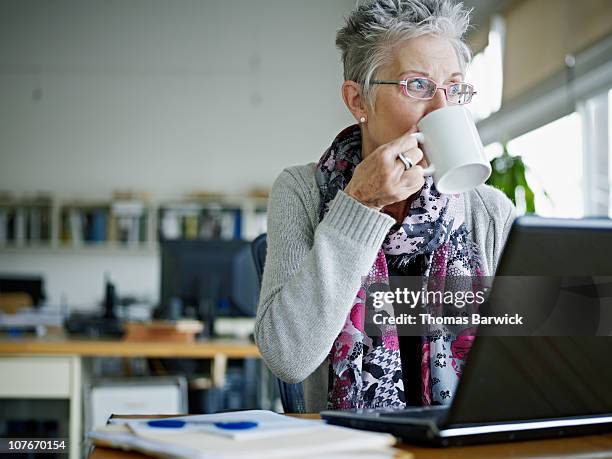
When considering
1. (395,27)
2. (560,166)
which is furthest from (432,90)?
(560,166)

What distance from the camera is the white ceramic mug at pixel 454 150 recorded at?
0.98 metres

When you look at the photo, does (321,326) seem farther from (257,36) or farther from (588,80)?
(257,36)

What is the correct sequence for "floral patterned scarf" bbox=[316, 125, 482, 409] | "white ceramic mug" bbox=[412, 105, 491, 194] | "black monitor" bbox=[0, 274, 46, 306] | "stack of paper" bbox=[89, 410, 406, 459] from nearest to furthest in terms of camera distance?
"stack of paper" bbox=[89, 410, 406, 459] < "white ceramic mug" bbox=[412, 105, 491, 194] < "floral patterned scarf" bbox=[316, 125, 482, 409] < "black monitor" bbox=[0, 274, 46, 306]

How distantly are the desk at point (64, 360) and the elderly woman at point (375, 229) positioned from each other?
1.53 m

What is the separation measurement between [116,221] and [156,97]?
1156 millimetres

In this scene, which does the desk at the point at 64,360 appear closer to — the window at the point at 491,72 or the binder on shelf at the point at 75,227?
the window at the point at 491,72

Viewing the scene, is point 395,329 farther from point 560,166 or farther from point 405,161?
point 560,166

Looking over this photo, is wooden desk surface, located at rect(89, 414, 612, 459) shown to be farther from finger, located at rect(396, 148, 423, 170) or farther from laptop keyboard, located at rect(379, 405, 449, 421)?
finger, located at rect(396, 148, 423, 170)

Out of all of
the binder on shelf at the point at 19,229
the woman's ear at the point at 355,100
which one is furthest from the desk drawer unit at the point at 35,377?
the binder on shelf at the point at 19,229

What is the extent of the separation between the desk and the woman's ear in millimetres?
1536

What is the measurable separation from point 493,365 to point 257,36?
633cm

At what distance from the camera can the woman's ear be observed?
133 cm

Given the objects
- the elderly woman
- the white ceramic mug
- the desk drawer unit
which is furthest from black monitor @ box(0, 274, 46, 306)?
the white ceramic mug

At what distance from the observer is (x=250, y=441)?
2.08 ft
